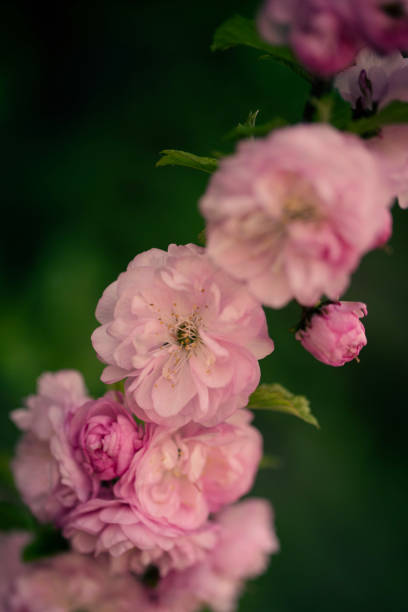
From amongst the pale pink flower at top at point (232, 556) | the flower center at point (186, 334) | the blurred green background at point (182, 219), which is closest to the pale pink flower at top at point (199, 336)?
the flower center at point (186, 334)

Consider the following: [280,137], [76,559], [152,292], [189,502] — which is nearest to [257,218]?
[280,137]

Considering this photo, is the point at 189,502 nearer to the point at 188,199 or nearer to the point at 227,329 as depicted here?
the point at 227,329

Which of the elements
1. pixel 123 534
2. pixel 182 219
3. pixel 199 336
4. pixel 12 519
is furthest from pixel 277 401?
pixel 182 219

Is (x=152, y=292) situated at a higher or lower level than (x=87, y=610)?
higher

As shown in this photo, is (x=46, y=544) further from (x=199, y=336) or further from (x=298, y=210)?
(x=298, y=210)

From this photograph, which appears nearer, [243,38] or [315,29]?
[315,29]

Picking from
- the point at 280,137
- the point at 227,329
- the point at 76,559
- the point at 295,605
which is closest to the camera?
the point at 280,137

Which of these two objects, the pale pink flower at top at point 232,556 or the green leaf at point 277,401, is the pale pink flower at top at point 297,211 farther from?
the pale pink flower at top at point 232,556
